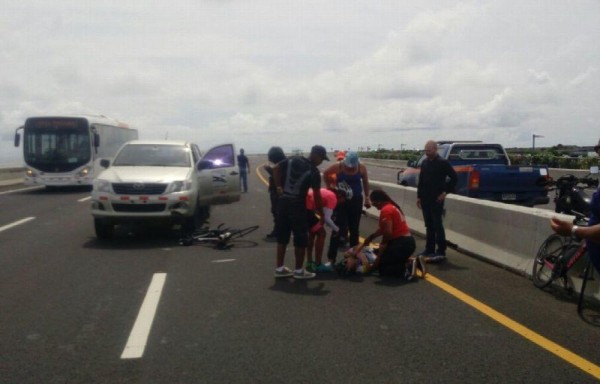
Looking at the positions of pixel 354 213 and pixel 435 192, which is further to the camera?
pixel 354 213

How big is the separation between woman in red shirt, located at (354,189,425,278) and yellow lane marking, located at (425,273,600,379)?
57 cm

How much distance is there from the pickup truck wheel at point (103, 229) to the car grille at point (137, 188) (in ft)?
2.08

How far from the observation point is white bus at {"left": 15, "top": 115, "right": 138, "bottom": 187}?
22984mm

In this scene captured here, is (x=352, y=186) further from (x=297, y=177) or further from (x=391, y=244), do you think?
(x=297, y=177)

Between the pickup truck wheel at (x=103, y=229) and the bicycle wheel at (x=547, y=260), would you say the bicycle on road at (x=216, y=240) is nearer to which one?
the pickup truck wheel at (x=103, y=229)

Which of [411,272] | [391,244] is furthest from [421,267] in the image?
[391,244]

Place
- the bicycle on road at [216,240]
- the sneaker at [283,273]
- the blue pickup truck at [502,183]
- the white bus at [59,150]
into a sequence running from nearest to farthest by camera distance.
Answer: the sneaker at [283,273] → the bicycle on road at [216,240] → the blue pickup truck at [502,183] → the white bus at [59,150]

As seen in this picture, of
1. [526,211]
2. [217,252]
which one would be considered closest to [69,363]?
[217,252]

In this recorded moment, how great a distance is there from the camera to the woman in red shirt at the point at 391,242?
7465 millimetres

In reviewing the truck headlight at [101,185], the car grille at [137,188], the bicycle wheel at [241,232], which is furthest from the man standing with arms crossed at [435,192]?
the truck headlight at [101,185]

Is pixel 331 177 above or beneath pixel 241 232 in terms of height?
above

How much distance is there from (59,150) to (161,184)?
47.2 ft

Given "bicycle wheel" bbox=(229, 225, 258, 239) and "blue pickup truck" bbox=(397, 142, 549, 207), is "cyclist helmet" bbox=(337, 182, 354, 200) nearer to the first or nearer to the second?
"bicycle wheel" bbox=(229, 225, 258, 239)

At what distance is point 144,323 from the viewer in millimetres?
5648
